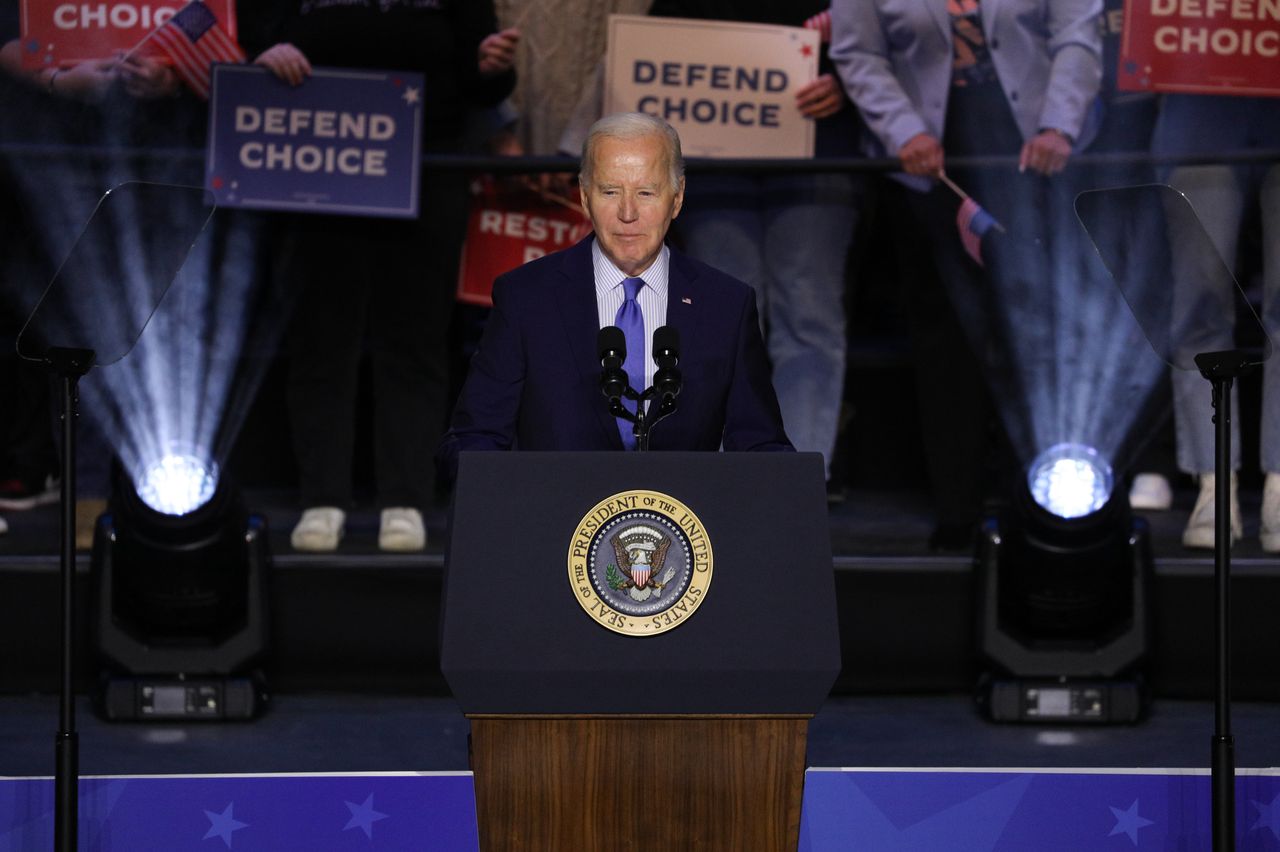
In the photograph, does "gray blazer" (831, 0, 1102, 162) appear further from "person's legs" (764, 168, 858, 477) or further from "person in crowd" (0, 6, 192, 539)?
"person in crowd" (0, 6, 192, 539)

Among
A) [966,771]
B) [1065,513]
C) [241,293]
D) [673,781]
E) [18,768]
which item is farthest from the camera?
[241,293]

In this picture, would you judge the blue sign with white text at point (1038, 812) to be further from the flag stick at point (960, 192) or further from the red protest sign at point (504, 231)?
the red protest sign at point (504, 231)

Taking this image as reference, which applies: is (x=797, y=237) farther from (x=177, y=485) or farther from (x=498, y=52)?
(x=177, y=485)

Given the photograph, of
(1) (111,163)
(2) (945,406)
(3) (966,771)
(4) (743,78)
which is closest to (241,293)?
(1) (111,163)

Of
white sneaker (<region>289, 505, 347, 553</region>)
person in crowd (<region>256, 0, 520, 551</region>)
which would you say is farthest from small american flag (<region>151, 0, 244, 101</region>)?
white sneaker (<region>289, 505, 347, 553</region>)

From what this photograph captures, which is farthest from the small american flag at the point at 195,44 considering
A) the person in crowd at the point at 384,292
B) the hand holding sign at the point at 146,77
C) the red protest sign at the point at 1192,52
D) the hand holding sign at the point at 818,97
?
the red protest sign at the point at 1192,52

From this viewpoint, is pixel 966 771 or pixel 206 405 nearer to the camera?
pixel 966 771

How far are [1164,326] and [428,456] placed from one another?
1861mm

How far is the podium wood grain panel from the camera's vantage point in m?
2.22

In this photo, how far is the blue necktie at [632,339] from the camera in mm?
2639

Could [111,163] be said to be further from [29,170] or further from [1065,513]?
[1065,513]

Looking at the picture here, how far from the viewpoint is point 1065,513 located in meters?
4.17

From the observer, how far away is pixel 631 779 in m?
2.23

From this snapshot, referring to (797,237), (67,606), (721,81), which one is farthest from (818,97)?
→ (67,606)
